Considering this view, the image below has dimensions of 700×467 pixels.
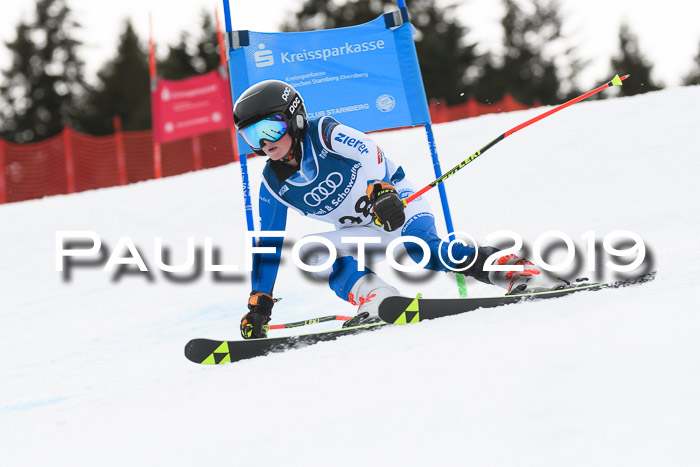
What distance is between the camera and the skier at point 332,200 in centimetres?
340

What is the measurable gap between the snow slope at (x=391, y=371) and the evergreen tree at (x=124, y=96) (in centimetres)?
2476

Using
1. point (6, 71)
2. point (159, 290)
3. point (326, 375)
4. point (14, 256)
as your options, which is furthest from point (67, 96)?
point (326, 375)

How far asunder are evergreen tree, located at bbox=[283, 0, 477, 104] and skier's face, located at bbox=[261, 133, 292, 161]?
82.9ft

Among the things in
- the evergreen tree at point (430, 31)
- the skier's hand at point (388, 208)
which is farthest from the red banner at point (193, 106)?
the evergreen tree at point (430, 31)

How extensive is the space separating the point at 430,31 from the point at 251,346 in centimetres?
2779

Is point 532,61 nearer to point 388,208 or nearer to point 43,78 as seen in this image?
point 43,78

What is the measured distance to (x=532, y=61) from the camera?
34.5 m

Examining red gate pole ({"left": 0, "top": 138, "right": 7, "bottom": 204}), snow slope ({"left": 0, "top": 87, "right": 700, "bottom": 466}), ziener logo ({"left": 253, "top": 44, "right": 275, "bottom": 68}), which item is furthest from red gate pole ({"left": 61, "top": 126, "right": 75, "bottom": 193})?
ziener logo ({"left": 253, "top": 44, "right": 275, "bottom": 68})

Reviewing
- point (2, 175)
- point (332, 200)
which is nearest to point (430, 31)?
point (2, 175)

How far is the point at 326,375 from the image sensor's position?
2436mm

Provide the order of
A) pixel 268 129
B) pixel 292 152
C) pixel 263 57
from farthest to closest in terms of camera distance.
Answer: pixel 263 57 → pixel 292 152 → pixel 268 129

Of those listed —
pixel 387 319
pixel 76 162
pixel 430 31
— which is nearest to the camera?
pixel 387 319

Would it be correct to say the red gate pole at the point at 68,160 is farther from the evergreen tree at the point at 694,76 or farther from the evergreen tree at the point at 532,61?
the evergreen tree at the point at 694,76

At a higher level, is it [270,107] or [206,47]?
[206,47]
